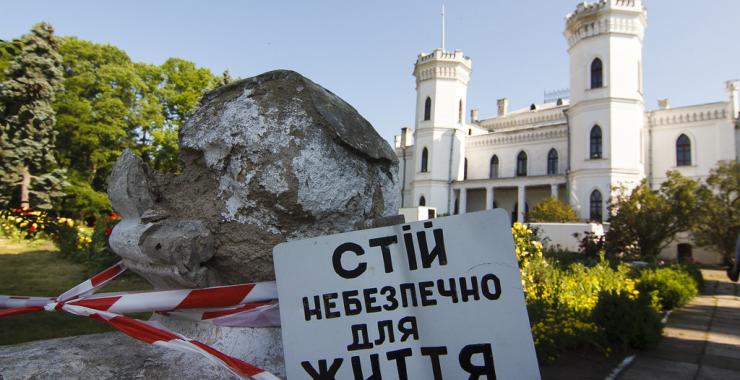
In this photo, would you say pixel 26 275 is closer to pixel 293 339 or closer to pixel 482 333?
pixel 293 339

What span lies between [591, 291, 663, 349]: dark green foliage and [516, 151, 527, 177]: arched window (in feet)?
101

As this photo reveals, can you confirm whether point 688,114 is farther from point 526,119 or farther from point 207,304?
point 207,304

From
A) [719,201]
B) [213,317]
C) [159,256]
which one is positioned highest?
[719,201]

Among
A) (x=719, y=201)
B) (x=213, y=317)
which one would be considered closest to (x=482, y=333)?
(x=213, y=317)

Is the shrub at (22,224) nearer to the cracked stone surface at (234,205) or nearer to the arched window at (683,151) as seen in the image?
the cracked stone surface at (234,205)

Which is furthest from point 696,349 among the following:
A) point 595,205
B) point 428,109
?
point 428,109

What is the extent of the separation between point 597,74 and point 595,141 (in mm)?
4388

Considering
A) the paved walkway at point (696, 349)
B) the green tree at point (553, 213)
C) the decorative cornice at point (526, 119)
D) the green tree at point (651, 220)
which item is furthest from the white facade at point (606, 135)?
the paved walkway at point (696, 349)

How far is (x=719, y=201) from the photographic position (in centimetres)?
1761

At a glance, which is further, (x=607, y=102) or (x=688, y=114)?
(x=688, y=114)

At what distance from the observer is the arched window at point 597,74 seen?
91.4 feet

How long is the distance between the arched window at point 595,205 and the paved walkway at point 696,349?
18.0 m

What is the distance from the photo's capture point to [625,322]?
18.4 feet

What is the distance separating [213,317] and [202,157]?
0.86m
